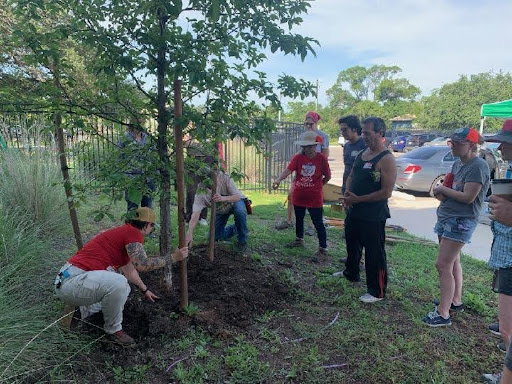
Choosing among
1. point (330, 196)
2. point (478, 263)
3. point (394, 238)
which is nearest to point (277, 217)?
point (330, 196)

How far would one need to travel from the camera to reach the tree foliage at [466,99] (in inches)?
1708

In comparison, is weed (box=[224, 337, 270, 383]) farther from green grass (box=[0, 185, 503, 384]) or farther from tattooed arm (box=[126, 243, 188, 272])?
tattooed arm (box=[126, 243, 188, 272])

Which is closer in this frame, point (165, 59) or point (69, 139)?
point (165, 59)

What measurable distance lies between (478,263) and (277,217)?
3.62 m

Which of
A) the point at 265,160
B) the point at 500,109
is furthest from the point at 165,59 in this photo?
the point at 500,109

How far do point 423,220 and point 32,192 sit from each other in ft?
24.6

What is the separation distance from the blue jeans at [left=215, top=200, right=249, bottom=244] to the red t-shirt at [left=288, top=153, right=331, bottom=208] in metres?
0.78

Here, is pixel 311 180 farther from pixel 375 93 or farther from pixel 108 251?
pixel 375 93

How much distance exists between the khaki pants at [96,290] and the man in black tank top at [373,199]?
A: 7.76ft

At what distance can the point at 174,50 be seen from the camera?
2.88 metres

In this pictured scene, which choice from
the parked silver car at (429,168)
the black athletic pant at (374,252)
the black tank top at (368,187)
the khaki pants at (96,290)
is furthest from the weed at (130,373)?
the parked silver car at (429,168)

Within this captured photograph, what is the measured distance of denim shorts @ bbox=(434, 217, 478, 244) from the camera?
10.8ft

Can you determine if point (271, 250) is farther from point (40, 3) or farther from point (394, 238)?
point (40, 3)

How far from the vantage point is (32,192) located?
498 centimetres
